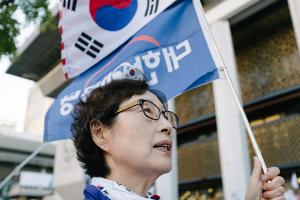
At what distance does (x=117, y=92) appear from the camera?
2.01 meters

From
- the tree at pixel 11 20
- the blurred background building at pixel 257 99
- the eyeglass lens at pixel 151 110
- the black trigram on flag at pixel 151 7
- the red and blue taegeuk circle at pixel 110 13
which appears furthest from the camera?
the blurred background building at pixel 257 99

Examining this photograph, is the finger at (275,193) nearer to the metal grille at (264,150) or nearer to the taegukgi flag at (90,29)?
the taegukgi flag at (90,29)

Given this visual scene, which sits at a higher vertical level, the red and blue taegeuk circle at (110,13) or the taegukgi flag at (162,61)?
the red and blue taegeuk circle at (110,13)

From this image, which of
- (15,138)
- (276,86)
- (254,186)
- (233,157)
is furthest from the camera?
(15,138)

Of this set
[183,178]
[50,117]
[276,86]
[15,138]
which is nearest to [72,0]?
[50,117]

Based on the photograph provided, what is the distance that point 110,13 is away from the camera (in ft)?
13.7

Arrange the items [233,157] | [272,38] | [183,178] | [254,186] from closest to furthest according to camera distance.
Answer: [254,186]
[233,157]
[272,38]
[183,178]

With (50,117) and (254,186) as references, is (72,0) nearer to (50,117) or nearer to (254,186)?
(50,117)

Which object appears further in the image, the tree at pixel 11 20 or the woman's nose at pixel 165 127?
the tree at pixel 11 20

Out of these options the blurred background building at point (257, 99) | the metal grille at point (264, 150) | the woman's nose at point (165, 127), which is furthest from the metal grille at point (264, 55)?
the woman's nose at point (165, 127)

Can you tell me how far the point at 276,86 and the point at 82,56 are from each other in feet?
27.2

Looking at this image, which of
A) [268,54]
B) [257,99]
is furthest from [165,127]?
[268,54]

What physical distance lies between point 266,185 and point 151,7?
2.62 meters

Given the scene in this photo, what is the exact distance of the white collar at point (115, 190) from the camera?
1.65 meters
